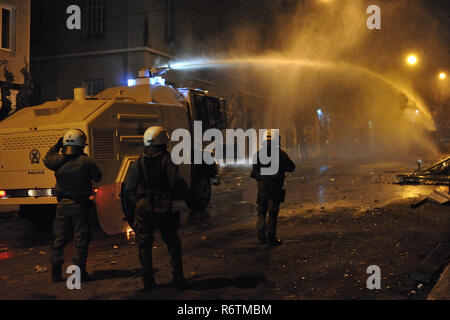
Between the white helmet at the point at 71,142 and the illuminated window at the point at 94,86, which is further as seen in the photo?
the illuminated window at the point at 94,86

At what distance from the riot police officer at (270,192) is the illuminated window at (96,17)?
1800 centimetres

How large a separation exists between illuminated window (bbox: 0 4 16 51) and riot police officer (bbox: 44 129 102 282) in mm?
11670

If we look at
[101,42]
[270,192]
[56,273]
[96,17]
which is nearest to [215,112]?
[270,192]

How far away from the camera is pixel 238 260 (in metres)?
6.70

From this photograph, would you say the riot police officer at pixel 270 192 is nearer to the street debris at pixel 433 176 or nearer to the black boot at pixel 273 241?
the black boot at pixel 273 241

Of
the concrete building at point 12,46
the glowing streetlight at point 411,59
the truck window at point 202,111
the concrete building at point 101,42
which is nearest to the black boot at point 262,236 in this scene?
the truck window at point 202,111

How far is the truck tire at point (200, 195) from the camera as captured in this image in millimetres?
11523

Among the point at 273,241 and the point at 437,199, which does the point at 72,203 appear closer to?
the point at 273,241

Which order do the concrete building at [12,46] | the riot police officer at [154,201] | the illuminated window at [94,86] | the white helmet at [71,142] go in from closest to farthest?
the riot police officer at [154,201] → the white helmet at [71,142] → the concrete building at [12,46] → the illuminated window at [94,86]

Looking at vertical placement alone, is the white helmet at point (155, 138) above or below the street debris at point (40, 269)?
above

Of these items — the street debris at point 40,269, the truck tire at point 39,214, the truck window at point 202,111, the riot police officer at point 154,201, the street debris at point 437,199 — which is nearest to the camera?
the riot police officer at point 154,201

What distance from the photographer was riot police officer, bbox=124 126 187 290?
17.2ft

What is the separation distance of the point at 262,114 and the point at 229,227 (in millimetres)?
26892

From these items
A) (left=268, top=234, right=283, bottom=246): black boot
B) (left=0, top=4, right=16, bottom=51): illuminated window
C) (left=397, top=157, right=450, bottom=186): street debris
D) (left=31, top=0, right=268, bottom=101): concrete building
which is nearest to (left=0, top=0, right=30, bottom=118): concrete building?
(left=0, top=4, right=16, bottom=51): illuminated window
